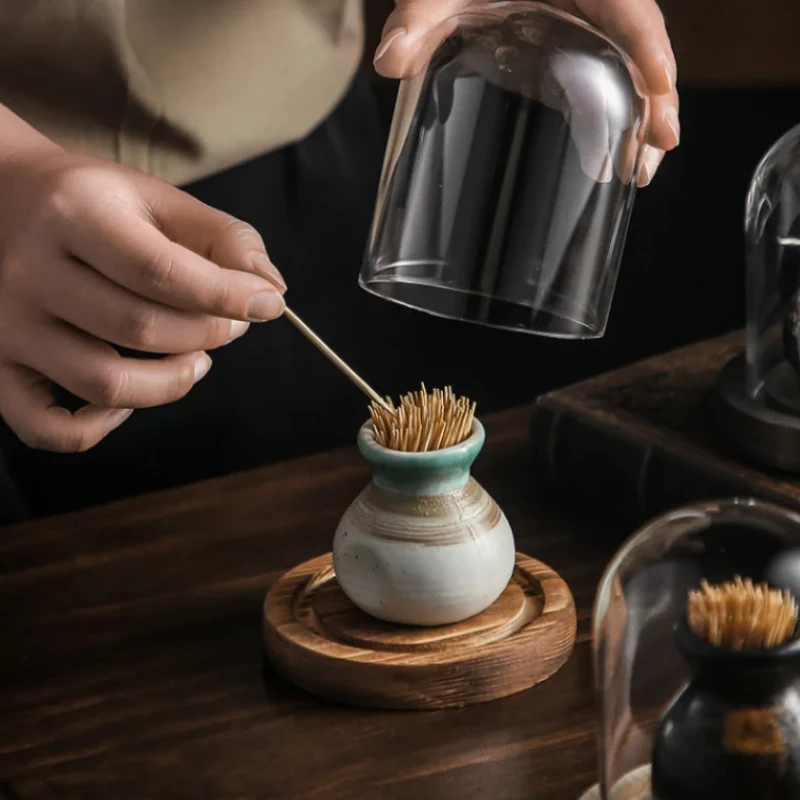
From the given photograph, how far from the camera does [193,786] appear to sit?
69 cm

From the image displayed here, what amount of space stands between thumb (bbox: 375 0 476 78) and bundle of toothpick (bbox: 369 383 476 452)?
0.19 meters

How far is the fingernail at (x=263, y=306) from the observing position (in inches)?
28.8

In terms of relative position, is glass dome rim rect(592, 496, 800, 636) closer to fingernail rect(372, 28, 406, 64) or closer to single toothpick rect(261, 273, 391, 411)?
single toothpick rect(261, 273, 391, 411)

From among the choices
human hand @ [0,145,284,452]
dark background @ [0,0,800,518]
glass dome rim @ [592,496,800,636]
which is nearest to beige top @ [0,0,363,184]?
dark background @ [0,0,800,518]

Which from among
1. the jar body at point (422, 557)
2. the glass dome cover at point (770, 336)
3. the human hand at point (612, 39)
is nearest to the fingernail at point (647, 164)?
the human hand at point (612, 39)

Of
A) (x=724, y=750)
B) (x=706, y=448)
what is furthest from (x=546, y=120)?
(x=724, y=750)

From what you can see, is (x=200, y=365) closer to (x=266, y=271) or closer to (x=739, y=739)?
(x=266, y=271)

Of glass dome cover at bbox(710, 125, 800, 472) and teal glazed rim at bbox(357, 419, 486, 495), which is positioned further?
glass dome cover at bbox(710, 125, 800, 472)

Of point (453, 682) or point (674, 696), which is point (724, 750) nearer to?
point (674, 696)

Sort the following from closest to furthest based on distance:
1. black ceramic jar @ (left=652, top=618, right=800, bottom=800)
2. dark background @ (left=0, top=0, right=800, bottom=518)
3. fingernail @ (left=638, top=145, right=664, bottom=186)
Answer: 1. black ceramic jar @ (left=652, top=618, right=800, bottom=800)
2. fingernail @ (left=638, top=145, right=664, bottom=186)
3. dark background @ (left=0, top=0, right=800, bottom=518)

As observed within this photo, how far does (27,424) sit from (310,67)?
1.54 feet

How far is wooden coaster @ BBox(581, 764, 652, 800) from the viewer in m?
0.61

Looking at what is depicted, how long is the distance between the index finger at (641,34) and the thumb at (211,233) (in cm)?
26

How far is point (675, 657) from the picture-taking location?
1.96 feet
